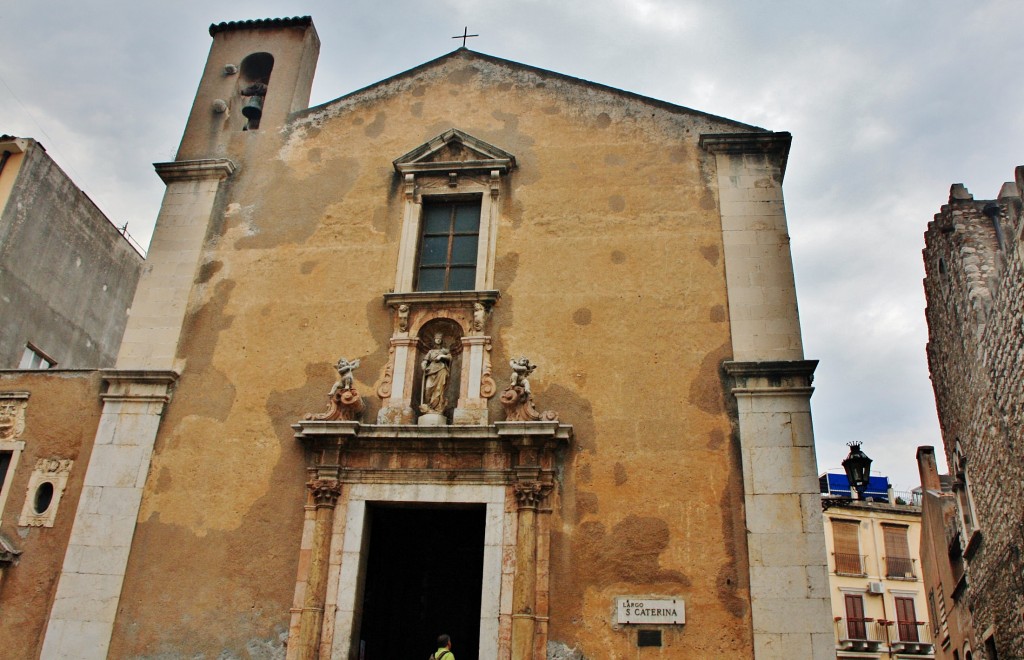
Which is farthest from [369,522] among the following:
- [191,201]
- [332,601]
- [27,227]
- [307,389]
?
[27,227]

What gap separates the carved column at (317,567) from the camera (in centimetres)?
891

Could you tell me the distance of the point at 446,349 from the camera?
409 inches

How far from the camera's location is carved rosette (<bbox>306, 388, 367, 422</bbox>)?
9914mm

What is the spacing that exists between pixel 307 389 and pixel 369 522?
5.87 ft

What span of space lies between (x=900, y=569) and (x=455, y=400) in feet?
80.1

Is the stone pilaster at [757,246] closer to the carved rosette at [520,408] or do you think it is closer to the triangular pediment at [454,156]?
the carved rosette at [520,408]

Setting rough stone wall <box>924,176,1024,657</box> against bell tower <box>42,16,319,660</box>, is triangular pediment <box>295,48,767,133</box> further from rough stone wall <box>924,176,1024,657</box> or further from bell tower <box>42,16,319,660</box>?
rough stone wall <box>924,176,1024,657</box>

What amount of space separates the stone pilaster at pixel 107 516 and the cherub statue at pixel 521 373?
418cm

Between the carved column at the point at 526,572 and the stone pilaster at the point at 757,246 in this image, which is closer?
the carved column at the point at 526,572

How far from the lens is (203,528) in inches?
384

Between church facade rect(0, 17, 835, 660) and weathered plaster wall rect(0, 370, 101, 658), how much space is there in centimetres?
5

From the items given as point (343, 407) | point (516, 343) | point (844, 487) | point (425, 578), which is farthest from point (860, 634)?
point (343, 407)

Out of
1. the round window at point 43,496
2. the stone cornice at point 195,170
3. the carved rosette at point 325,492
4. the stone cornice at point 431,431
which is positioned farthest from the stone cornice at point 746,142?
the round window at point 43,496

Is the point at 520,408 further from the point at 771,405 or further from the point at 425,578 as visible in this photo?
the point at 425,578
